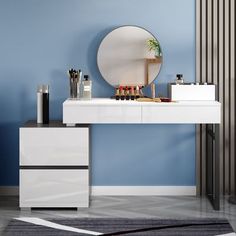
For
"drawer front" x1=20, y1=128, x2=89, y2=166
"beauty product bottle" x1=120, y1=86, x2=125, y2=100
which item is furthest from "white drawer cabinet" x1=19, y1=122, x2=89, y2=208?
"beauty product bottle" x1=120, y1=86, x2=125, y2=100

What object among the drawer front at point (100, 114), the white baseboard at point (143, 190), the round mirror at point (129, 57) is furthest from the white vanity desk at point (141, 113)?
the white baseboard at point (143, 190)

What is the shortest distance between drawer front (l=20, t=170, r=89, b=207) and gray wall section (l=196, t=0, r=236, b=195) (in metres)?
1.10

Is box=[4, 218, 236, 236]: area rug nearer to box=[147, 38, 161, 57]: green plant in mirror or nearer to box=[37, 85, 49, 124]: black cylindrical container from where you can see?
box=[37, 85, 49, 124]: black cylindrical container

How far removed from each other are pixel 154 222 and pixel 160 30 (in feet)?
5.46

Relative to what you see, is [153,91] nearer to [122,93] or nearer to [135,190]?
[122,93]

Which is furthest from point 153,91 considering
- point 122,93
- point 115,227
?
point 115,227

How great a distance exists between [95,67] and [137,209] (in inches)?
48.7

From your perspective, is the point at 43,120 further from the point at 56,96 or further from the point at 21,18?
the point at 21,18

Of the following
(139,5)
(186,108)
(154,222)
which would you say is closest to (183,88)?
(186,108)

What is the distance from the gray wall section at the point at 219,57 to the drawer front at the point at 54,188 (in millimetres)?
1096

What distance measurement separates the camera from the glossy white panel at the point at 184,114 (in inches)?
179

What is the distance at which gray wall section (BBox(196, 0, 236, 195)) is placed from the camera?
5.07 metres

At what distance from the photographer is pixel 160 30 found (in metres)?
5.10

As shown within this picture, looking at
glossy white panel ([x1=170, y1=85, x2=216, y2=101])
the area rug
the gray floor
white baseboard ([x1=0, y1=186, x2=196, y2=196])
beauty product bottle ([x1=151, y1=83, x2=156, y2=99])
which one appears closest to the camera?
the area rug
